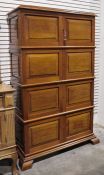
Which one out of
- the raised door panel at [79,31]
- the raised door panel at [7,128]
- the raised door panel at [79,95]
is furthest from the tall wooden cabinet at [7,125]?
the raised door panel at [79,31]

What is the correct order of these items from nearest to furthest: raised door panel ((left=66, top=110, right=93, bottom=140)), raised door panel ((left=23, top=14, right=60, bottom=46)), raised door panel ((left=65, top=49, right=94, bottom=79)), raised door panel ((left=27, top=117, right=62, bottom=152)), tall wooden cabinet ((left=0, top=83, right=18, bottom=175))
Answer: tall wooden cabinet ((left=0, top=83, right=18, bottom=175)), raised door panel ((left=23, top=14, right=60, bottom=46)), raised door panel ((left=27, top=117, right=62, bottom=152)), raised door panel ((left=65, top=49, right=94, bottom=79)), raised door panel ((left=66, top=110, right=93, bottom=140))

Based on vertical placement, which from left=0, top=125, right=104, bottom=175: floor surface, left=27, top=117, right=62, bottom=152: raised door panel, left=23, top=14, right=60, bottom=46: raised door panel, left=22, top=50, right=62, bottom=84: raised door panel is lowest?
left=0, top=125, right=104, bottom=175: floor surface

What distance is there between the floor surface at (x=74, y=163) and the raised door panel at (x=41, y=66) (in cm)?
102

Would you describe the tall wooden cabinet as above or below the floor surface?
above

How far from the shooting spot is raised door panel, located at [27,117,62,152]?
2.52 meters

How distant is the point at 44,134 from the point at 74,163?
1.67ft

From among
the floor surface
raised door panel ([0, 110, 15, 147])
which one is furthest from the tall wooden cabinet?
the floor surface

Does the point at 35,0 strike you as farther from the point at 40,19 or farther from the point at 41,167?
the point at 41,167

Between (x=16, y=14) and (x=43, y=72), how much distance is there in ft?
2.32

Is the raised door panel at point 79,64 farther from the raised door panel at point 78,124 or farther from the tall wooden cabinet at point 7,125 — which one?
the tall wooden cabinet at point 7,125

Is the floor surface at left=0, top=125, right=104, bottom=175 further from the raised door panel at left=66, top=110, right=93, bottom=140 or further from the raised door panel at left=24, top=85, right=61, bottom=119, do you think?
the raised door panel at left=24, top=85, right=61, bottom=119

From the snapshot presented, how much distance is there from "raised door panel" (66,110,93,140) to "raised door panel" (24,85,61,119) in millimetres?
278

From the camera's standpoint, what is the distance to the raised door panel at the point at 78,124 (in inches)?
111

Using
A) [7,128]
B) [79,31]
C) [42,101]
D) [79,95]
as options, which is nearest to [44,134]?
[42,101]
